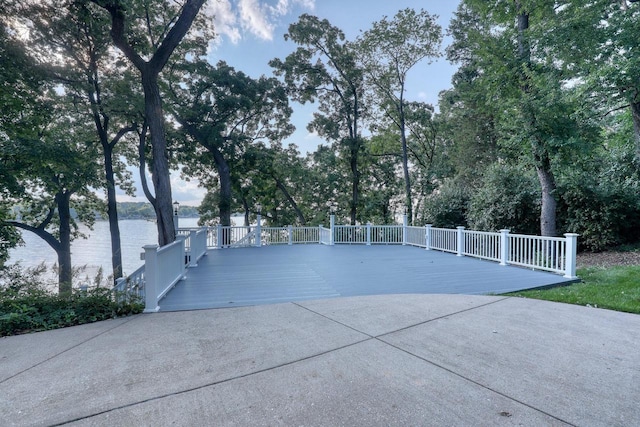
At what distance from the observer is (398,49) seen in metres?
16.3

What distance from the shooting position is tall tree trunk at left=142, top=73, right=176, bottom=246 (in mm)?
6820

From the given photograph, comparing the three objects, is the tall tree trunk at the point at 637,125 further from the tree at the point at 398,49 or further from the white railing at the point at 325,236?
the white railing at the point at 325,236

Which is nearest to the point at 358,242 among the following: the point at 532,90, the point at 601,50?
the point at 532,90

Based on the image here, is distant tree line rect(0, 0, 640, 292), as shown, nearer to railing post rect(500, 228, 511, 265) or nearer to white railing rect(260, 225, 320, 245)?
railing post rect(500, 228, 511, 265)

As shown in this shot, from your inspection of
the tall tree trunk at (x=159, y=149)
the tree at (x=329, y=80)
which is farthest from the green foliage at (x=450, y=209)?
the tall tree trunk at (x=159, y=149)

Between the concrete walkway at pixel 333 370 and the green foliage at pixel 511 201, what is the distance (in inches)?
271

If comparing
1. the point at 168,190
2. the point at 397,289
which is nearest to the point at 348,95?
the point at 168,190

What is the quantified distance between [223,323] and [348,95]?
54.7ft

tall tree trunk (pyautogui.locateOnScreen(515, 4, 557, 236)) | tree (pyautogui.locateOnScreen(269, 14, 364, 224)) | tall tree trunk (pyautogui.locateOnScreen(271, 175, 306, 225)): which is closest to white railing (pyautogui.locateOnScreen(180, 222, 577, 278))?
tall tree trunk (pyautogui.locateOnScreen(515, 4, 557, 236))

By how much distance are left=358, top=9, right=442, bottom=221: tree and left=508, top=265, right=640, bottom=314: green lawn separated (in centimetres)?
1141

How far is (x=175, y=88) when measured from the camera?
15.2 meters

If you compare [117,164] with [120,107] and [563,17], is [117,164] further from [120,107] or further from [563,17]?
[563,17]

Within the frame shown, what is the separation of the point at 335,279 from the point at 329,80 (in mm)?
14726

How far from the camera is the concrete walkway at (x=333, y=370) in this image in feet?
6.28
